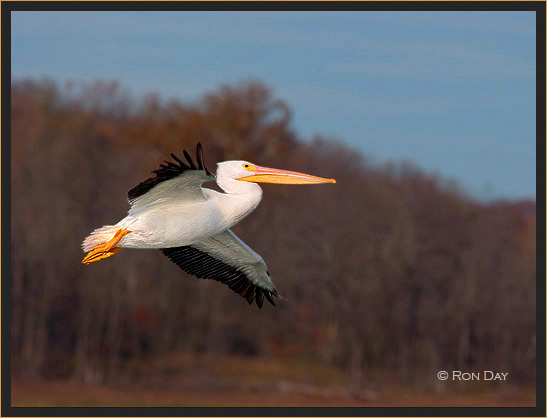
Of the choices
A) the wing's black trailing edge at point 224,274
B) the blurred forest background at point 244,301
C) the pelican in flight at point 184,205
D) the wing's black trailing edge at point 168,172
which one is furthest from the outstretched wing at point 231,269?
the blurred forest background at point 244,301

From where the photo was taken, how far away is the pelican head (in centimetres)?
867

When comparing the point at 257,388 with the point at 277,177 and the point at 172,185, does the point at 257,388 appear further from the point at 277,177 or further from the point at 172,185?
the point at 172,185

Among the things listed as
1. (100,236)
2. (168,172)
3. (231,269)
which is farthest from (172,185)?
(231,269)

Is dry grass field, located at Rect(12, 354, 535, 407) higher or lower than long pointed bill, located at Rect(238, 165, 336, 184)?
lower

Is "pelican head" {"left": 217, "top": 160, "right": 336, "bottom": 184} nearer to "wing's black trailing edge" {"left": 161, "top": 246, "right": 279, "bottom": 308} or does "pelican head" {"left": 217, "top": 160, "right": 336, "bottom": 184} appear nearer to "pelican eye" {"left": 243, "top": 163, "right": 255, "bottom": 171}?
"pelican eye" {"left": 243, "top": 163, "right": 255, "bottom": 171}

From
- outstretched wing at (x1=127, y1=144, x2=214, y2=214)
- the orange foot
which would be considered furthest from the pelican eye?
the orange foot

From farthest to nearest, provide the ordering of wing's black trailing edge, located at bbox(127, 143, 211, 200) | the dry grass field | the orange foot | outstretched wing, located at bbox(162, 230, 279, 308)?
the dry grass field → outstretched wing, located at bbox(162, 230, 279, 308) → the orange foot → wing's black trailing edge, located at bbox(127, 143, 211, 200)

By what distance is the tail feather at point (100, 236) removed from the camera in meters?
8.75

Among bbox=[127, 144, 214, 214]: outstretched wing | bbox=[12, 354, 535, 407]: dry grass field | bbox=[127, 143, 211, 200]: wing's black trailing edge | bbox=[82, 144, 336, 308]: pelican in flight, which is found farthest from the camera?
bbox=[12, 354, 535, 407]: dry grass field

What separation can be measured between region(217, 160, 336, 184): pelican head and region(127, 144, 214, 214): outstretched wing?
0.29 m

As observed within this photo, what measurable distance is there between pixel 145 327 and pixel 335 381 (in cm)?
549

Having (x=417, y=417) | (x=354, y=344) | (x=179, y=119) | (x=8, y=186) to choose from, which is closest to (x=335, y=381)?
(x=354, y=344)

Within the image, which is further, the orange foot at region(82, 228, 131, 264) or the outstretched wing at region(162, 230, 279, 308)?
the outstretched wing at region(162, 230, 279, 308)

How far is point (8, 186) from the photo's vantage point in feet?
99.2
